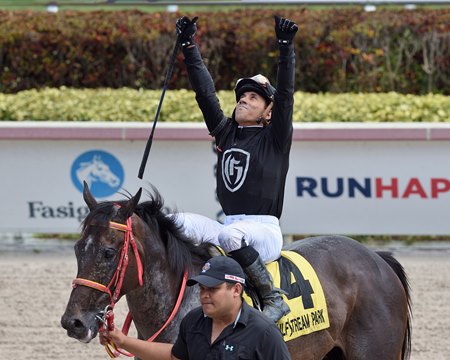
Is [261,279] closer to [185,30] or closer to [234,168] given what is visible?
[234,168]

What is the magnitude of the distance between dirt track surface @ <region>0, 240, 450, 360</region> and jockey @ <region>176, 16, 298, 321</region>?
117 inches

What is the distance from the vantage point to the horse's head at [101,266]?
15.8 ft

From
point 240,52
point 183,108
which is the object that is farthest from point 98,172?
point 240,52

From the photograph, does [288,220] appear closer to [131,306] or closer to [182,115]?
[182,115]

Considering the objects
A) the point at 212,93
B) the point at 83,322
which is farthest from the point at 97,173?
the point at 83,322

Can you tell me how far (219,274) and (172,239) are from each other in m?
1.28

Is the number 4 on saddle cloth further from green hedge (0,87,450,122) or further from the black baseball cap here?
green hedge (0,87,450,122)

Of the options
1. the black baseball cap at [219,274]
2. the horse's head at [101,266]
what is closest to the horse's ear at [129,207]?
the horse's head at [101,266]

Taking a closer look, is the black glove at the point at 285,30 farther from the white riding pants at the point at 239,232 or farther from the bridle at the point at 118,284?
the bridle at the point at 118,284

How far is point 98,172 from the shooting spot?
11.4 m

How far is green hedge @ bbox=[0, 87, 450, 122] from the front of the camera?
469 inches

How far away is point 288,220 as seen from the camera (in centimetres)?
1122

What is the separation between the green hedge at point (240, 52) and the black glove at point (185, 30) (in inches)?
343

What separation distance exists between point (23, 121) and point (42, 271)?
2038 mm
